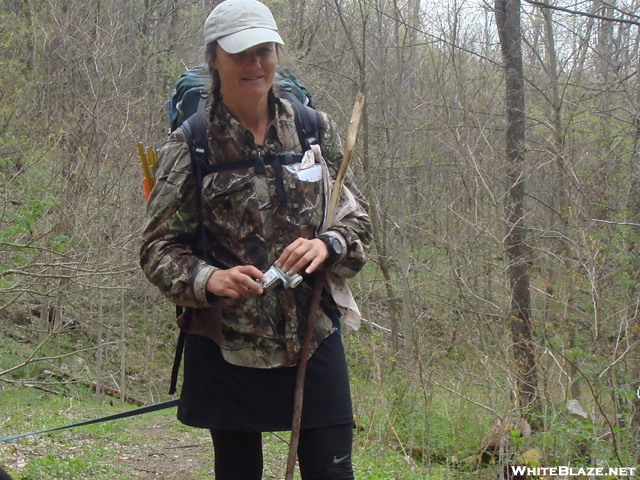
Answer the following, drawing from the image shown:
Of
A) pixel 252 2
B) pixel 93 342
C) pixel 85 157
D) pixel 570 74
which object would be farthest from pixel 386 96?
pixel 252 2

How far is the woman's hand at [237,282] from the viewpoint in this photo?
2.02 meters

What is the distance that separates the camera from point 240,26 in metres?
2.11

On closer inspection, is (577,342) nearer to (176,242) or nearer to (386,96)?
(176,242)

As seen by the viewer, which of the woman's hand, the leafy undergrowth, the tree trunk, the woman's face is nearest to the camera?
the woman's hand

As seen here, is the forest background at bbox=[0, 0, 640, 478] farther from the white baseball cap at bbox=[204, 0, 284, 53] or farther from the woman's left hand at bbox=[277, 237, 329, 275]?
the white baseball cap at bbox=[204, 0, 284, 53]

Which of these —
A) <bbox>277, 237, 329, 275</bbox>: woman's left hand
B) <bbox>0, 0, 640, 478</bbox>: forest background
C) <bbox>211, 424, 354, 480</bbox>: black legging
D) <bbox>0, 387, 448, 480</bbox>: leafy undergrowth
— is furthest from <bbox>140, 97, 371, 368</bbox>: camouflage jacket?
<bbox>0, 0, 640, 478</bbox>: forest background

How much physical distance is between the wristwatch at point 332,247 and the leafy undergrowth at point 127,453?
3125mm

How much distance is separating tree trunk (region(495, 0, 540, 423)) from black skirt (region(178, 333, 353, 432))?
5972mm

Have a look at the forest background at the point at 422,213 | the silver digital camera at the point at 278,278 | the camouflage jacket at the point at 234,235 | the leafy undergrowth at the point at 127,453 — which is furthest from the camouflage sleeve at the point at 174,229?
the forest background at the point at 422,213

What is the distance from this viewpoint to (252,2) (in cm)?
219

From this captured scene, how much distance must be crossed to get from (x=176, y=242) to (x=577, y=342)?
6.39 meters

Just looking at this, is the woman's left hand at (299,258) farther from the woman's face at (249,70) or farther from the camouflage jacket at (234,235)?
the woman's face at (249,70)

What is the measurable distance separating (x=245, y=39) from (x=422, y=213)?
11.3 meters

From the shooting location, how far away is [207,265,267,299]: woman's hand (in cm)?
202
